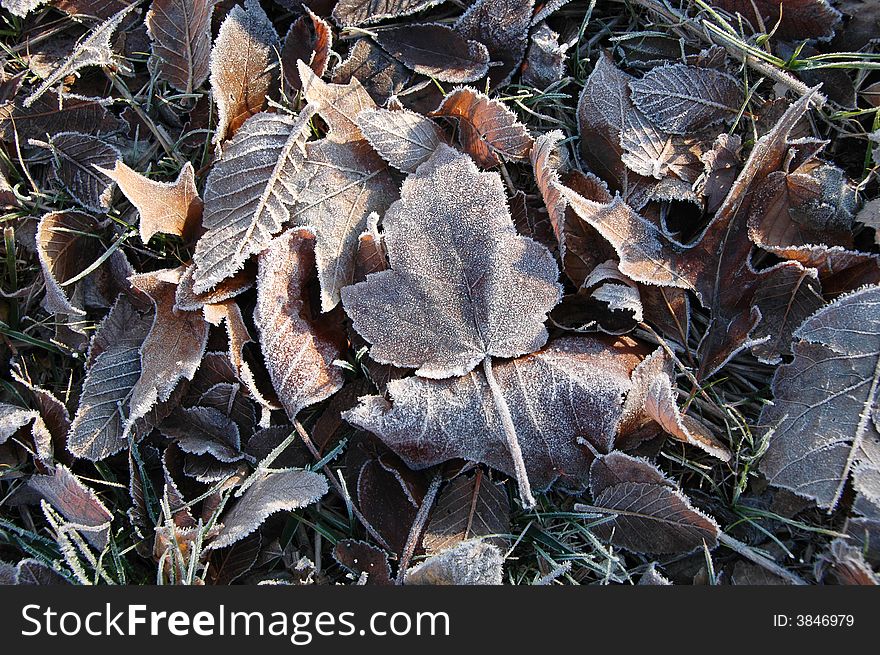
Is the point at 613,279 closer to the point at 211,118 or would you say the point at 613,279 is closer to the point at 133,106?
the point at 211,118

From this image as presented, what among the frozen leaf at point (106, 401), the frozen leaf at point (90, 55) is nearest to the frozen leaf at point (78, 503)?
the frozen leaf at point (106, 401)

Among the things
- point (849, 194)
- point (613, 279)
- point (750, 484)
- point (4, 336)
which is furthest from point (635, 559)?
point (4, 336)

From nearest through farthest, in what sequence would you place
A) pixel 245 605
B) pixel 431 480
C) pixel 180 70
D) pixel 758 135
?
pixel 245 605
pixel 431 480
pixel 758 135
pixel 180 70

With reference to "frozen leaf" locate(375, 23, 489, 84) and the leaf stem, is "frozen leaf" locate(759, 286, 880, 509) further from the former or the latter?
"frozen leaf" locate(375, 23, 489, 84)

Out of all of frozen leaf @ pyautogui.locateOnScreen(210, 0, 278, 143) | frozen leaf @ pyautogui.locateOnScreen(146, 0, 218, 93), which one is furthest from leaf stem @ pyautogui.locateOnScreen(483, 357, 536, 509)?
frozen leaf @ pyautogui.locateOnScreen(146, 0, 218, 93)

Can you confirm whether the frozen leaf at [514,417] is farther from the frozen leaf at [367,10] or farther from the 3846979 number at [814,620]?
the frozen leaf at [367,10]

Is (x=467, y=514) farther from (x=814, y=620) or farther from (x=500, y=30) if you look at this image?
(x=500, y=30)
